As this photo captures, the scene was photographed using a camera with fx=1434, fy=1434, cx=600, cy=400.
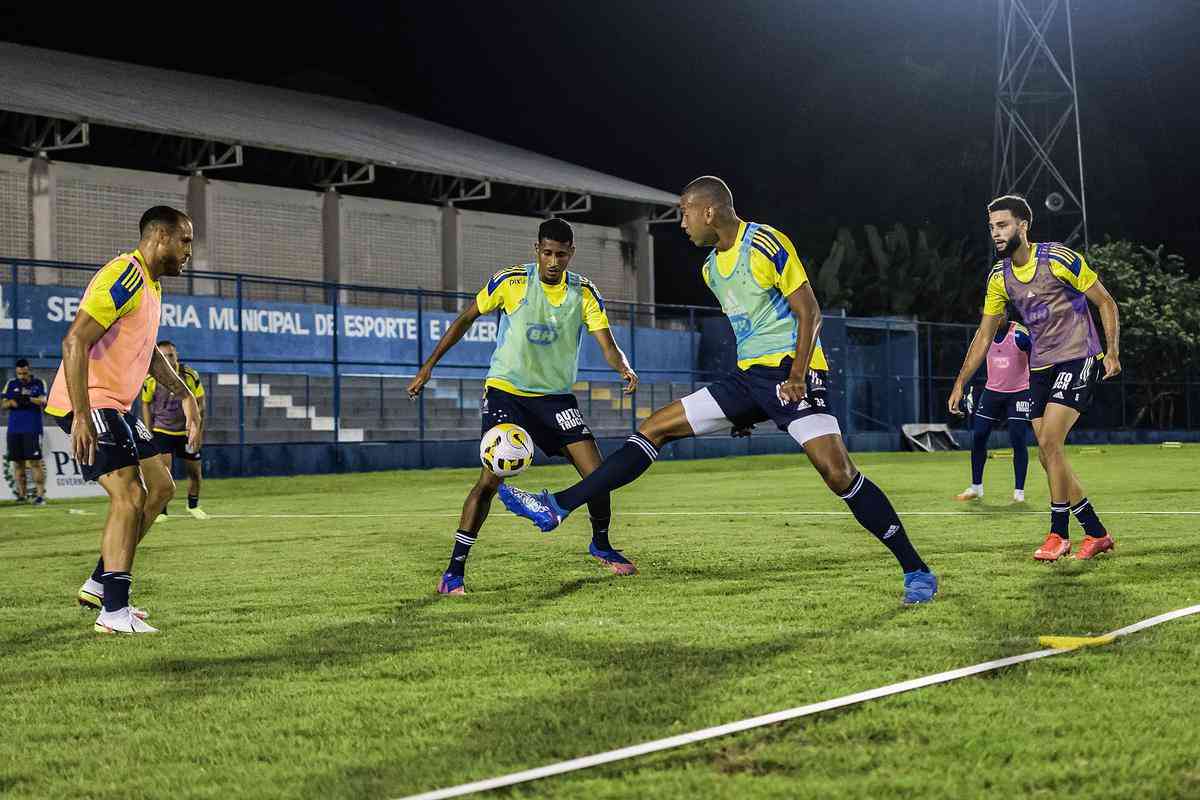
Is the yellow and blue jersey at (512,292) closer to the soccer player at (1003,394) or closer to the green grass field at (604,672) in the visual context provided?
the green grass field at (604,672)

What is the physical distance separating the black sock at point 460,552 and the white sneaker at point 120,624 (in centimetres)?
184

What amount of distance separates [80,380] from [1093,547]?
6.25 metres

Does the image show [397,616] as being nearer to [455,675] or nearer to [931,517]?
[455,675]

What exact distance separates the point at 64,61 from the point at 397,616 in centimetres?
3414

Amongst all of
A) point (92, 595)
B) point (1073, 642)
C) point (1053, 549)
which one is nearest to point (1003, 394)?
point (1053, 549)

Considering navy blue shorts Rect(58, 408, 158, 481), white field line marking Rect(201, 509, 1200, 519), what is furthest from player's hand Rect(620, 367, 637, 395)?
white field line marking Rect(201, 509, 1200, 519)

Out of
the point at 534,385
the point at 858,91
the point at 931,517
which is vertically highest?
the point at 858,91

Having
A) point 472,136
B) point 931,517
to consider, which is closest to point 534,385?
point 931,517

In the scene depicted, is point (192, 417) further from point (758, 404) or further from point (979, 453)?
point (979, 453)

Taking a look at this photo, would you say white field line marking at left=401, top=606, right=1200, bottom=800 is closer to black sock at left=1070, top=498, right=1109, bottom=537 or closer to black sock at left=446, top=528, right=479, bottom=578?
black sock at left=446, top=528, right=479, bottom=578

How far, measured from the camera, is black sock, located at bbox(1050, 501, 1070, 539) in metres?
9.31

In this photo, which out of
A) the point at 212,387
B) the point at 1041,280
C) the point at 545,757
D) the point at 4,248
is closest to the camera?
the point at 545,757

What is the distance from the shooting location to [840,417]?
1537 inches

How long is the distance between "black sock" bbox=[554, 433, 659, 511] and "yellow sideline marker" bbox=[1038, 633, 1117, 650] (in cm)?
223
